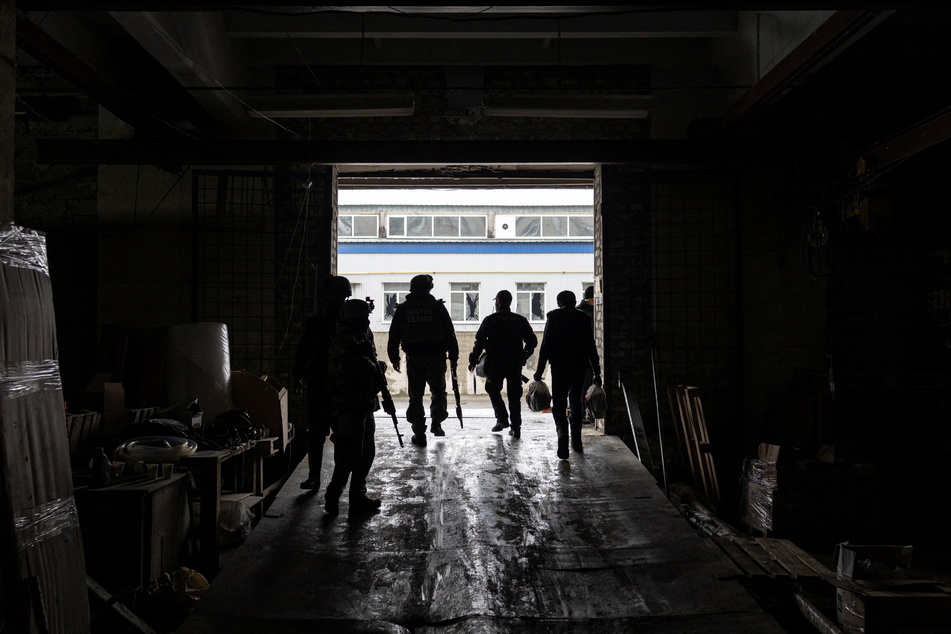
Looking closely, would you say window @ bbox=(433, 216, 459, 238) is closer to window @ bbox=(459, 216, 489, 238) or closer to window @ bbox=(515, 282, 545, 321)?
window @ bbox=(459, 216, 489, 238)

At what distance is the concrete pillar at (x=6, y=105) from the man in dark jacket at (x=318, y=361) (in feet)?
7.36

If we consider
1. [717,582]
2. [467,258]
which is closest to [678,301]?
[717,582]

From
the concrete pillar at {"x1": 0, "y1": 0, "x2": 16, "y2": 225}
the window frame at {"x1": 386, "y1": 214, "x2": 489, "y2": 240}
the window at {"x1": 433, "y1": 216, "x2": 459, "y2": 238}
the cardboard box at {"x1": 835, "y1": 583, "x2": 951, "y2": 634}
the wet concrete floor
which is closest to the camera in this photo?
the concrete pillar at {"x1": 0, "y1": 0, "x2": 16, "y2": 225}

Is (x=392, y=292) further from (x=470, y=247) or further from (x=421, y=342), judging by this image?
(x=421, y=342)

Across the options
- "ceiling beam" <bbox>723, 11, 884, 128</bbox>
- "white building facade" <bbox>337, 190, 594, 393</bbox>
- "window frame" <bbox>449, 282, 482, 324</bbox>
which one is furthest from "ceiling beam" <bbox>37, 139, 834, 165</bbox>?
"window frame" <bbox>449, 282, 482, 324</bbox>

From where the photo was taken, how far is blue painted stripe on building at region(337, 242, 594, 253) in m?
19.2

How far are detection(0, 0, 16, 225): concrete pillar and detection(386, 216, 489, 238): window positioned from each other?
16.4 metres

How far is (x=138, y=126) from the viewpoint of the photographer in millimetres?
6273

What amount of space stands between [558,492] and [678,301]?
10.0ft

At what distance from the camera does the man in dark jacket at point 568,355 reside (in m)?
6.23

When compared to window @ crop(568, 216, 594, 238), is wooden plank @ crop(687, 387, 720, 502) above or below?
below

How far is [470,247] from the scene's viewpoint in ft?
63.2

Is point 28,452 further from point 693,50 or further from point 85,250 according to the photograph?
point 693,50

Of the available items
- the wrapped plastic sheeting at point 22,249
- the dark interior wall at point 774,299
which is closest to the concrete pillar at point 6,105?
the wrapped plastic sheeting at point 22,249
